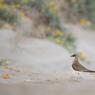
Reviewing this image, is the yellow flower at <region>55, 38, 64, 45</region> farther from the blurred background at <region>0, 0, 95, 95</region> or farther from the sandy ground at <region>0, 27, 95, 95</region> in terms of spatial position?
the sandy ground at <region>0, 27, 95, 95</region>

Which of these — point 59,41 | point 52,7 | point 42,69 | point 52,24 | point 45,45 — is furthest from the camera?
point 52,7

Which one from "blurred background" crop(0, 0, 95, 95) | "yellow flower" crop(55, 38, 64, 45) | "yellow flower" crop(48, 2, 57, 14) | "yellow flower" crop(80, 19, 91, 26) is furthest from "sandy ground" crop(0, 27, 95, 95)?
"yellow flower" crop(80, 19, 91, 26)

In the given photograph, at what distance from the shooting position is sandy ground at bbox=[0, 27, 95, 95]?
11.2m

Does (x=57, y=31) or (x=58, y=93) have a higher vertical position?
(x=58, y=93)

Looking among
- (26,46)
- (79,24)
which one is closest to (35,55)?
(26,46)

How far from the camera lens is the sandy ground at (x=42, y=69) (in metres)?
11.2

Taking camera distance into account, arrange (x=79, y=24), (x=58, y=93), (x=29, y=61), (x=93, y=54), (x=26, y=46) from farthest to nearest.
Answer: (x=79, y=24) → (x=93, y=54) → (x=26, y=46) → (x=29, y=61) → (x=58, y=93)

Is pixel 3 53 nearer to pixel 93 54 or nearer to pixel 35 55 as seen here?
pixel 35 55

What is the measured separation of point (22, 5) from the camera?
63.5 feet

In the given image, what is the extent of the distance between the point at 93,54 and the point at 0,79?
5623 mm

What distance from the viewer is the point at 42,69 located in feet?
44.6

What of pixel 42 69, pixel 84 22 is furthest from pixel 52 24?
pixel 42 69

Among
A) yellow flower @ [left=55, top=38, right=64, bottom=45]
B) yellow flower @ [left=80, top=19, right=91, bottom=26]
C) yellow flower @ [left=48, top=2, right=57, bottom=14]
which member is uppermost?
yellow flower @ [left=48, top=2, right=57, bottom=14]

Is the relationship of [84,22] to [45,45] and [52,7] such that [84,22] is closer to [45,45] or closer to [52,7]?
[52,7]
